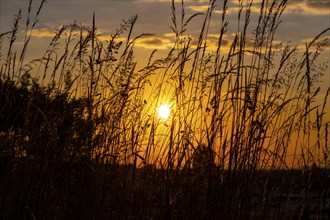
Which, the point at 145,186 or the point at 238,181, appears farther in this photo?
the point at 145,186

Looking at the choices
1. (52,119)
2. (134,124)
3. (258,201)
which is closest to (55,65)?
(52,119)

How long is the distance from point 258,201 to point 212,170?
46 cm

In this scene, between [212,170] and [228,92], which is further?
[228,92]

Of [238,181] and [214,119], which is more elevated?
[214,119]

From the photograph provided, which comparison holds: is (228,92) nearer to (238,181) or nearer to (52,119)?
(238,181)

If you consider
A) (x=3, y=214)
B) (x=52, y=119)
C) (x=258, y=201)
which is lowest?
(x=3, y=214)

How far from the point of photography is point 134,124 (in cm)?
338

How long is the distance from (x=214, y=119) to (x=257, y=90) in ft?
0.96

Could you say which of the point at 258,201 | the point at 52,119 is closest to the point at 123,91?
the point at 52,119

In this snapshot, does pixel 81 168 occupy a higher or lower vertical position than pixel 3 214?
higher

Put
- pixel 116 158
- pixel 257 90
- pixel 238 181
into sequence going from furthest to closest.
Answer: pixel 116 158 → pixel 257 90 → pixel 238 181

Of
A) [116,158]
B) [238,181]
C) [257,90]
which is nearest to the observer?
[238,181]

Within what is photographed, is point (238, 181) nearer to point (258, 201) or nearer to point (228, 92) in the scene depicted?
point (258, 201)

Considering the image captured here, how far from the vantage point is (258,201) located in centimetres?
306
